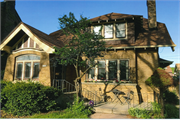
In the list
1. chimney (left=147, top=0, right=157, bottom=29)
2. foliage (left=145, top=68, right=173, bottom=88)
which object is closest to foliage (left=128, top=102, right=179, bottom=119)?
foliage (left=145, top=68, right=173, bottom=88)

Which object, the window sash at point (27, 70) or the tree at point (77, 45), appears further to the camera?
the window sash at point (27, 70)

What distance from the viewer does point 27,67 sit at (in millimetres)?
10594

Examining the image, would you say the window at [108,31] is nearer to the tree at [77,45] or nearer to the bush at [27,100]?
the tree at [77,45]

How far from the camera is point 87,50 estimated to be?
796 centimetres

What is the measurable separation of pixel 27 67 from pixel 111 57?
6.39 metres

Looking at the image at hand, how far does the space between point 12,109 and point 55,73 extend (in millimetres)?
4026

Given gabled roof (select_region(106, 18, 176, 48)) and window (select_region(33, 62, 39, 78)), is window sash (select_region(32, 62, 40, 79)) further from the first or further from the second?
gabled roof (select_region(106, 18, 176, 48))

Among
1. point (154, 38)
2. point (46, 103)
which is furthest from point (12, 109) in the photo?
point (154, 38)

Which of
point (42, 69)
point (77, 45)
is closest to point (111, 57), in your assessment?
point (77, 45)

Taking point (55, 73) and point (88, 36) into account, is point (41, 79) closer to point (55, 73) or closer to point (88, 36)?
point (55, 73)

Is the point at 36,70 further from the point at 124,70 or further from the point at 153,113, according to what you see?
the point at 153,113

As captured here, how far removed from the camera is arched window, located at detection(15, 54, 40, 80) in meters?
10.3

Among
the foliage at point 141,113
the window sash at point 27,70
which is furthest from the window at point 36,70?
the foliage at point 141,113

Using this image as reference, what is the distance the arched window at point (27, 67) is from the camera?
1031 cm
